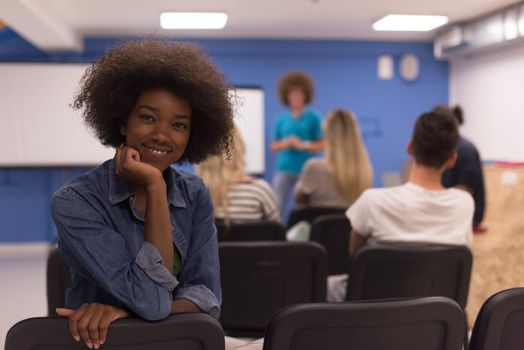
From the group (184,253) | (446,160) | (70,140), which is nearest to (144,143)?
(184,253)

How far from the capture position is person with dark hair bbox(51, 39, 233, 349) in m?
1.09

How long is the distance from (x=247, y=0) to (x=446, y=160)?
3115 mm

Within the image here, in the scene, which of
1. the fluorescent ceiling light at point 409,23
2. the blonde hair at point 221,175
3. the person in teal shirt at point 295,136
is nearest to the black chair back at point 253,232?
the blonde hair at point 221,175

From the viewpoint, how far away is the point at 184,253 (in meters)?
1.30

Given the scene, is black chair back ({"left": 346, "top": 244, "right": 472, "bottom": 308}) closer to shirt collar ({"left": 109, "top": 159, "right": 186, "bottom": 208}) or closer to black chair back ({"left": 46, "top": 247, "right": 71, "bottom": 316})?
shirt collar ({"left": 109, "top": 159, "right": 186, "bottom": 208})

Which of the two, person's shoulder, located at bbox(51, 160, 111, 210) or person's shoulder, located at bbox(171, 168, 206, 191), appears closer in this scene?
person's shoulder, located at bbox(51, 160, 111, 210)

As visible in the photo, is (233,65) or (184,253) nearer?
(184,253)

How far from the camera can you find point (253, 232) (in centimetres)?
256

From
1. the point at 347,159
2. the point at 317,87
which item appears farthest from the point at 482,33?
the point at 347,159

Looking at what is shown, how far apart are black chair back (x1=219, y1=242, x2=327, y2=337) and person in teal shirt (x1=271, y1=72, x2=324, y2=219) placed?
316 cm

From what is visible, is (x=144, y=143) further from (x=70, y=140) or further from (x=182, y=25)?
(x=70, y=140)

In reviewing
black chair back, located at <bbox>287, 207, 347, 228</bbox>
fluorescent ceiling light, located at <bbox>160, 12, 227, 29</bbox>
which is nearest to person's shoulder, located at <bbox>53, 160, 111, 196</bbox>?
black chair back, located at <bbox>287, 207, 347, 228</bbox>

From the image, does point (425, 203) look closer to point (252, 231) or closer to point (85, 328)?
point (252, 231)

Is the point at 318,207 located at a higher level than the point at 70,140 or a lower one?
lower
